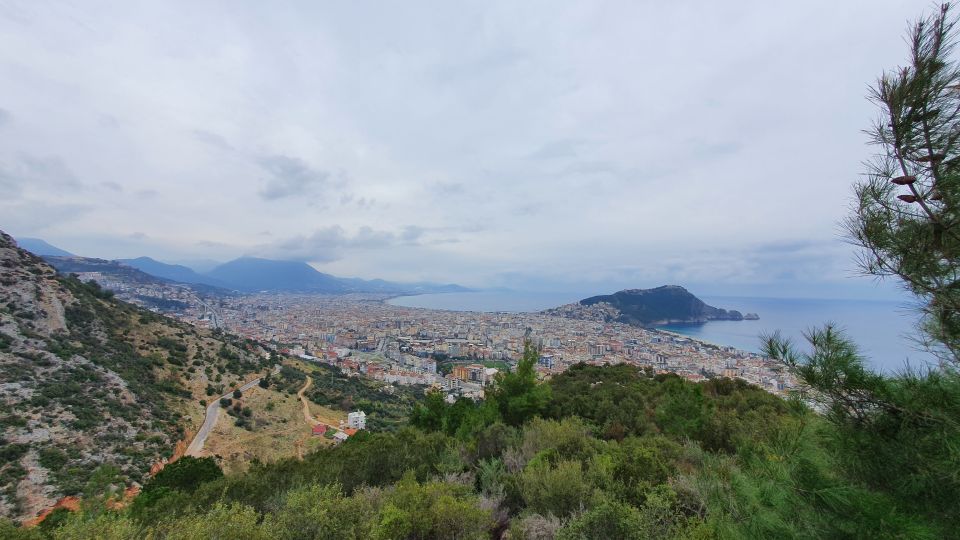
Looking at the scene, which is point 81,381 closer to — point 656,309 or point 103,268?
point 656,309

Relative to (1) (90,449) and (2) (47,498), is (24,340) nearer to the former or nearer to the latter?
(1) (90,449)

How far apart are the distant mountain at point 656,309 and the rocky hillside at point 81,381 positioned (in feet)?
225

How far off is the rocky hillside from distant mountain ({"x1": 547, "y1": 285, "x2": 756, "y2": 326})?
6869 cm

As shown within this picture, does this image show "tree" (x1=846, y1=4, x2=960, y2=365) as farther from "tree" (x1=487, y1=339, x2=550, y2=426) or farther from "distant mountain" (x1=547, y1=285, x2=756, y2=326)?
"distant mountain" (x1=547, y1=285, x2=756, y2=326)

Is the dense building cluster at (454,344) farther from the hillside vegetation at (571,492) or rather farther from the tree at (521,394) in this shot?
the hillside vegetation at (571,492)

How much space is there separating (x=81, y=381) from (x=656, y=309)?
85035 millimetres

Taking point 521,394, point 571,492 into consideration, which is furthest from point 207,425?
point 571,492

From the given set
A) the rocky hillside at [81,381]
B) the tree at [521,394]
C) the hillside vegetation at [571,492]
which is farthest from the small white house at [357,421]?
the tree at [521,394]

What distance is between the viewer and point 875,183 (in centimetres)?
225

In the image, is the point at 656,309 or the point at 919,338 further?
the point at 656,309

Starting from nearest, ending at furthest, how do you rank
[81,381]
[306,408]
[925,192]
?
[925,192], [81,381], [306,408]

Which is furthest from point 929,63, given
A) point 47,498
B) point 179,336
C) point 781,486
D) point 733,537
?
point 179,336

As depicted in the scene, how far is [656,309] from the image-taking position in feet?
264

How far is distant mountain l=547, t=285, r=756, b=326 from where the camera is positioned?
257 ft
